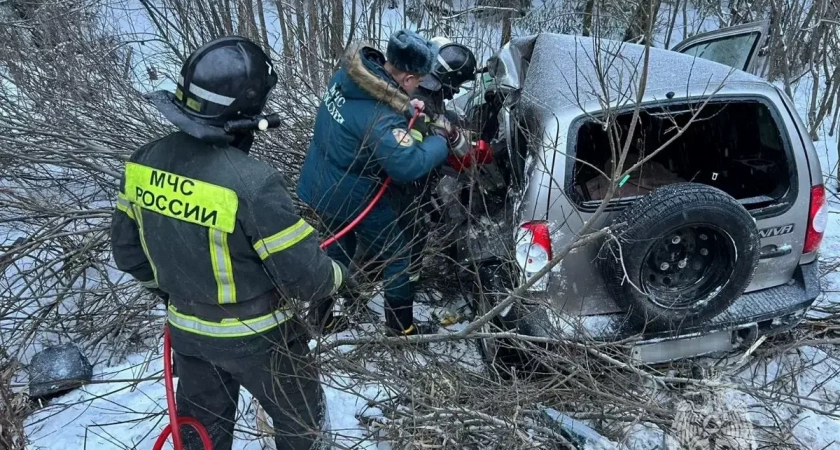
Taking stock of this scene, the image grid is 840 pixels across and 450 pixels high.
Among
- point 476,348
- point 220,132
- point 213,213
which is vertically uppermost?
point 220,132

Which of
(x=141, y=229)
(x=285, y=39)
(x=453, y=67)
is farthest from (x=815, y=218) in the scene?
(x=285, y=39)

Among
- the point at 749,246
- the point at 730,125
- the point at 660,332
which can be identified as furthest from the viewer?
the point at 730,125

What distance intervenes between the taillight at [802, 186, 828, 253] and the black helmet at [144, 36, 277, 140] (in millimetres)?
2766

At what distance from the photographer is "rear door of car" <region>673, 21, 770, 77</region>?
355 cm

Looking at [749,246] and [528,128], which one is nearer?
[749,246]

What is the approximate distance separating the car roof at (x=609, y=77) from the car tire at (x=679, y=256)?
0.54 m

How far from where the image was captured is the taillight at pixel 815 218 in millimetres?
2910

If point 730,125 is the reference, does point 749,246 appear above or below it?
below

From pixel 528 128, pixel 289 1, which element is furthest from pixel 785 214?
pixel 289 1

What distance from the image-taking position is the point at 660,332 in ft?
9.28

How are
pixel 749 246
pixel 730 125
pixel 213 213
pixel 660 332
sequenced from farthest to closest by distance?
1. pixel 730 125
2. pixel 660 332
3. pixel 749 246
4. pixel 213 213

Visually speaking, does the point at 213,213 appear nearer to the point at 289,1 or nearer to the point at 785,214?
the point at 785,214

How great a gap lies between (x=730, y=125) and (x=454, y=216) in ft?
5.41

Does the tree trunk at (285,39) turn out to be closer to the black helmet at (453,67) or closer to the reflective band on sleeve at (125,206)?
the black helmet at (453,67)
